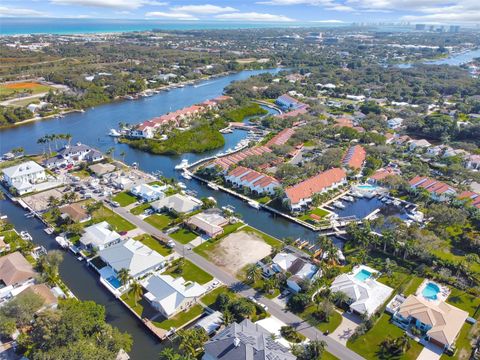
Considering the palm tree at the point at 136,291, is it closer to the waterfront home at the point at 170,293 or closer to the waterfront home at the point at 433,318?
the waterfront home at the point at 170,293

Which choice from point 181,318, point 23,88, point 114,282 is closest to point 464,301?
point 181,318

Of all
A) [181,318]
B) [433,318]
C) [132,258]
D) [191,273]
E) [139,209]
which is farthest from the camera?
[139,209]

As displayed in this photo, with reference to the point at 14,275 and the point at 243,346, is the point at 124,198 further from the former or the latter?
the point at 243,346

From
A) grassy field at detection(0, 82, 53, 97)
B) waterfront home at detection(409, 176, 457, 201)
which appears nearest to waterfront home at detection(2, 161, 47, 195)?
waterfront home at detection(409, 176, 457, 201)

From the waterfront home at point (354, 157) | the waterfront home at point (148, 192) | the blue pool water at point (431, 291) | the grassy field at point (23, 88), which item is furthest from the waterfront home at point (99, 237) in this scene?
the grassy field at point (23, 88)

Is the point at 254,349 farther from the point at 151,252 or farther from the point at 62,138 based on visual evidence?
the point at 62,138

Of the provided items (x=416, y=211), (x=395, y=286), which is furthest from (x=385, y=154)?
(x=395, y=286)
